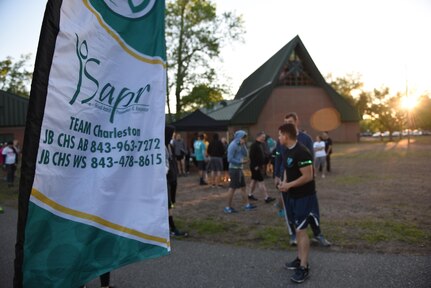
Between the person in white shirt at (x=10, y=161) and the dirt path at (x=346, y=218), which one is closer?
the dirt path at (x=346, y=218)

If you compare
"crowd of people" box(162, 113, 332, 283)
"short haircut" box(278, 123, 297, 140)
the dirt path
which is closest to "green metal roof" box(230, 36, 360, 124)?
the dirt path

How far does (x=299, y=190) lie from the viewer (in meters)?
3.91

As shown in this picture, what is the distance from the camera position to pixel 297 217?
12.6 ft

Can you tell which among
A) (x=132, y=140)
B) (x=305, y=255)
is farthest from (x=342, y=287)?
(x=132, y=140)

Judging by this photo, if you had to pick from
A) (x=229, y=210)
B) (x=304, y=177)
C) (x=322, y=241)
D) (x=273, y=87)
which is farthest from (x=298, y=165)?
(x=273, y=87)

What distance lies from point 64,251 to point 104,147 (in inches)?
25.0

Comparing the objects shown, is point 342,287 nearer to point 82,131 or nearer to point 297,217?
point 297,217

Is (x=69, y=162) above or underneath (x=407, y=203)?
above

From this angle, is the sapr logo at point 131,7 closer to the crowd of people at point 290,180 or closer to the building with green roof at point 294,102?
the crowd of people at point 290,180

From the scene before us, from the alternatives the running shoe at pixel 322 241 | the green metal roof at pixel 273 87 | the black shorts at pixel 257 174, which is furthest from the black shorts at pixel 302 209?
the green metal roof at pixel 273 87

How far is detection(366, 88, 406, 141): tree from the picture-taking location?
56188mm

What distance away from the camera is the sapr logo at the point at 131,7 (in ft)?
6.66

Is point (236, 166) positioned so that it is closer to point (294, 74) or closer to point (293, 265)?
point (293, 265)

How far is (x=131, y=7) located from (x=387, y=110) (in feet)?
207
